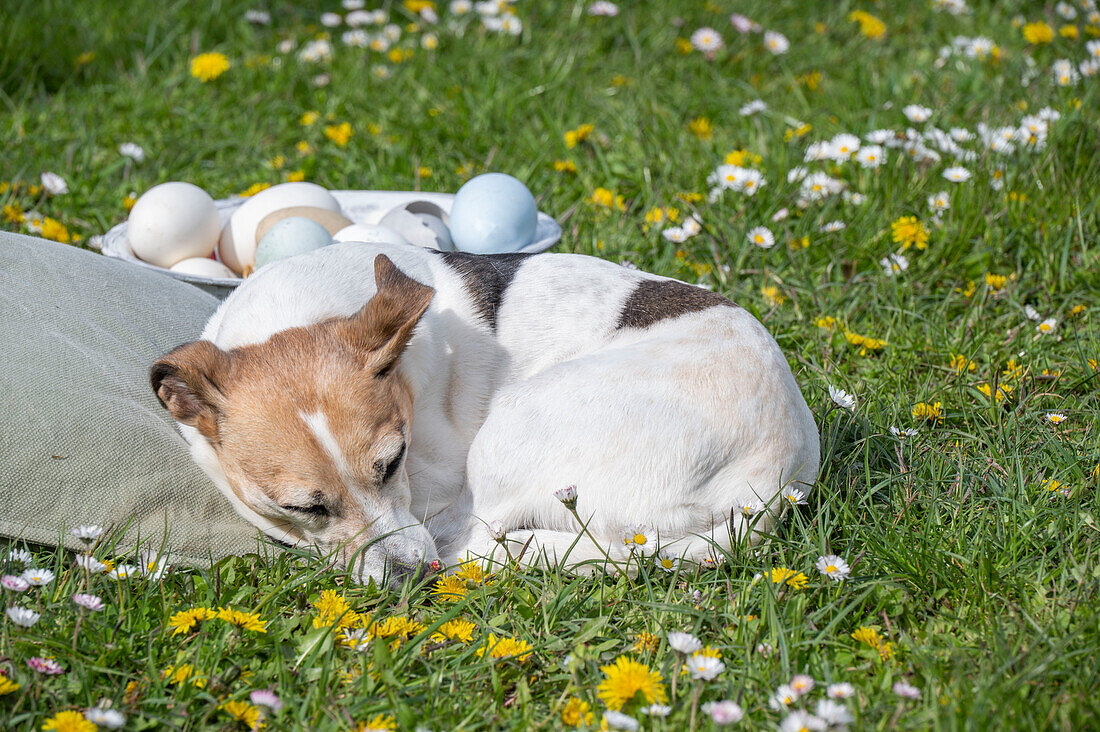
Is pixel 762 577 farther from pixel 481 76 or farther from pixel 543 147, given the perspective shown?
pixel 481 76

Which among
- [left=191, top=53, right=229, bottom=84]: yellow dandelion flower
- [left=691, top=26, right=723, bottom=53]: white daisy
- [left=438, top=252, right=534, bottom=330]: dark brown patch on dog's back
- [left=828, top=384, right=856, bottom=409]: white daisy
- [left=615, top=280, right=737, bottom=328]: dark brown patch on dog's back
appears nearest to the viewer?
[left=615, top=280, right=737, bottom=328]: dark brown patch on dog's back

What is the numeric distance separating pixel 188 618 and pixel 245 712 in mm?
351

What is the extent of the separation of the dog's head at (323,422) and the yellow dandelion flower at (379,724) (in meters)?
0.58

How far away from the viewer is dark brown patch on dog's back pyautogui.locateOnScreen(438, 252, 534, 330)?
328cm

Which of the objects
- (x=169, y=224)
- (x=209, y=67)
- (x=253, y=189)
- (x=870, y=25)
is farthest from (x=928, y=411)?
(x=209, y=67)

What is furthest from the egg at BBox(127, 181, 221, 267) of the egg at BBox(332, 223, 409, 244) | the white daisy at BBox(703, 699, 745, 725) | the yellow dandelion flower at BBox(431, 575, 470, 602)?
the white daisy at BBox(703, 699, 745, 725)

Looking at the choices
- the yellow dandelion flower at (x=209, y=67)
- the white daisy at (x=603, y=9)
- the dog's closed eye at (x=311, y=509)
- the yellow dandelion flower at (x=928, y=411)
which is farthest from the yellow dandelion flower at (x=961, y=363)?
the yellow dandelion flower at (x=209, y=67)

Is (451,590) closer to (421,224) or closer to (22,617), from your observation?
(22,617)

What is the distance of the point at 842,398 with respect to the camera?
11.4ft

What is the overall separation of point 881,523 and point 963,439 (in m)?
0.74

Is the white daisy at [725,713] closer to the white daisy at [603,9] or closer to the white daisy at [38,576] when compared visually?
the white daisy at [38,576]

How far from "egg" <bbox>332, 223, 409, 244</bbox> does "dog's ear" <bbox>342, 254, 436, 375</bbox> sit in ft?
3.81

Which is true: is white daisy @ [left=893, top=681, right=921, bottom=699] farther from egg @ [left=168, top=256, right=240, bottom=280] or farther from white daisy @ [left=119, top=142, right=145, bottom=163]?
white daisy @ [left=119, top=142, right=145, bottom=163]

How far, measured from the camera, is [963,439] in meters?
3.39
